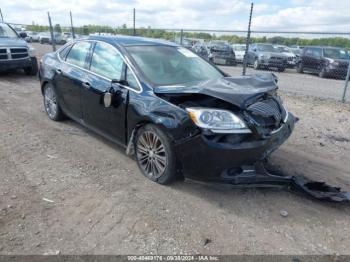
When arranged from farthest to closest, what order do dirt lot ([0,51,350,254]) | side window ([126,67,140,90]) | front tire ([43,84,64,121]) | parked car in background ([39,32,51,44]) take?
parked car in background ([39,32,51,44]), front tire ([43,84,64,121]), side window ([126,67,140,90]), dirt lot ([0,51,350,254])

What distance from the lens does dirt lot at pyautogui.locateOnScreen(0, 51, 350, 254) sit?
281 cm

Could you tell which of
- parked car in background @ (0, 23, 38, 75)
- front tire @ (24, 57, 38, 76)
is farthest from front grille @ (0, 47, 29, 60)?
front tire @ (24, 57, 38, 76)

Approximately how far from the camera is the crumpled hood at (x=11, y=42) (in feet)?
33.5

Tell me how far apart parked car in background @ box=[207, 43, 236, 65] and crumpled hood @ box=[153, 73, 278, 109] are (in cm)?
1434

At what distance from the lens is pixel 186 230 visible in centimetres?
300

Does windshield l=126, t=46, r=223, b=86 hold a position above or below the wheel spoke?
above

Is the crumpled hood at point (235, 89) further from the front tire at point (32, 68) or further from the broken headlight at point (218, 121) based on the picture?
the front tire at point (32, 68)

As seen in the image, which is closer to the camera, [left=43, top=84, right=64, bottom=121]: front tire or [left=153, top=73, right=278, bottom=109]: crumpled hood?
[left=153, top=73, right=278, bottom=109]: crumpled hood

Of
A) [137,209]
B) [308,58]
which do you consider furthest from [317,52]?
[137,209]

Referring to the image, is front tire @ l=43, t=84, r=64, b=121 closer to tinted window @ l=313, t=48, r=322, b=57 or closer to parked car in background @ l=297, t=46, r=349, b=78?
parked car in background @ l=297, t=46, r=349, b=78

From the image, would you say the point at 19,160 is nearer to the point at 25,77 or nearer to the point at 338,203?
the point at 338,203

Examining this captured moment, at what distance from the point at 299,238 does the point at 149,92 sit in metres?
2.19

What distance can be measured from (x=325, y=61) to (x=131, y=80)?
15264 mm

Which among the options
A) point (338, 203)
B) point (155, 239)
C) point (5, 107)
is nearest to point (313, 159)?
point (338, 203)
